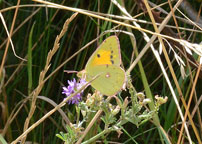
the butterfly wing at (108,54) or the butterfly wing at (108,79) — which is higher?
the butterfly wing at (108,54)

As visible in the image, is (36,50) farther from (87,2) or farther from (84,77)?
(84,77)

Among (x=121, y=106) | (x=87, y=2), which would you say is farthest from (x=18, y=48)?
(x=121, y=106)

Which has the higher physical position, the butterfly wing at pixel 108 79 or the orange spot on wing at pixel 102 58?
the orange spot on wing at pixel 102 58
